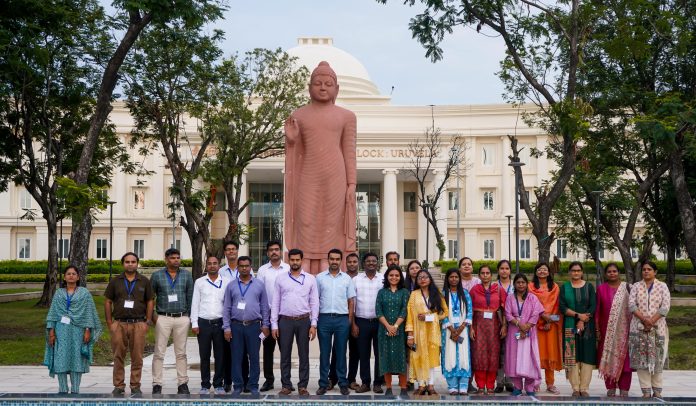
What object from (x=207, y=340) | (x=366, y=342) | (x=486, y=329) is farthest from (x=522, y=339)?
(x=207, y=340)

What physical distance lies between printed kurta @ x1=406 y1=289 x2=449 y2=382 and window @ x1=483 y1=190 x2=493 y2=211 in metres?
46.2

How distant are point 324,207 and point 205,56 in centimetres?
1310

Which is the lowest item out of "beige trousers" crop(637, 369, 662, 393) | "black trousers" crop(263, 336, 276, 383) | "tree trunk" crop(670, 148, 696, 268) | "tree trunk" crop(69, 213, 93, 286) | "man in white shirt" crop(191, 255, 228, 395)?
"beige trousers" crop(637, 369, 662, 393)

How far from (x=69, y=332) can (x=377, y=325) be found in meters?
3.62

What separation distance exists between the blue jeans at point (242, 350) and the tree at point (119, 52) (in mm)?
6860

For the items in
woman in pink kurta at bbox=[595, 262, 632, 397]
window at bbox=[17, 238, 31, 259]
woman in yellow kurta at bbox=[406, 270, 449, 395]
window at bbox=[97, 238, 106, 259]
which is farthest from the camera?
window at bbox=[17, 238, 31, 259]

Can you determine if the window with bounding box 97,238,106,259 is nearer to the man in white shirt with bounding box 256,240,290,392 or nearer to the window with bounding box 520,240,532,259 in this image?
the window with bounding box 520,240,532,259

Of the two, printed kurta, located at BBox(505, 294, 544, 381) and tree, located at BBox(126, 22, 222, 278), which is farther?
tree, located at BBox(126, 22, 222, 278)

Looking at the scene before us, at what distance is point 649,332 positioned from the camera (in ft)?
32.4

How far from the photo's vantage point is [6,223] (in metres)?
54.2

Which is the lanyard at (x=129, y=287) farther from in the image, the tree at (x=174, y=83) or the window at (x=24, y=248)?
the window at (x=24, y=248)

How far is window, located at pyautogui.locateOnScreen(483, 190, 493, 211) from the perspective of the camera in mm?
55281

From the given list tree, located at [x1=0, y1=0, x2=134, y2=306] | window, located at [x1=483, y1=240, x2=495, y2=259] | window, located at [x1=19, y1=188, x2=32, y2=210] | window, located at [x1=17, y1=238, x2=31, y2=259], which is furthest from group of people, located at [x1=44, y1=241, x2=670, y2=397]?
window, located at [x1=17, y1=238, x2=31, y2=259]

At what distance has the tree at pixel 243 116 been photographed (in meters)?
26.7
